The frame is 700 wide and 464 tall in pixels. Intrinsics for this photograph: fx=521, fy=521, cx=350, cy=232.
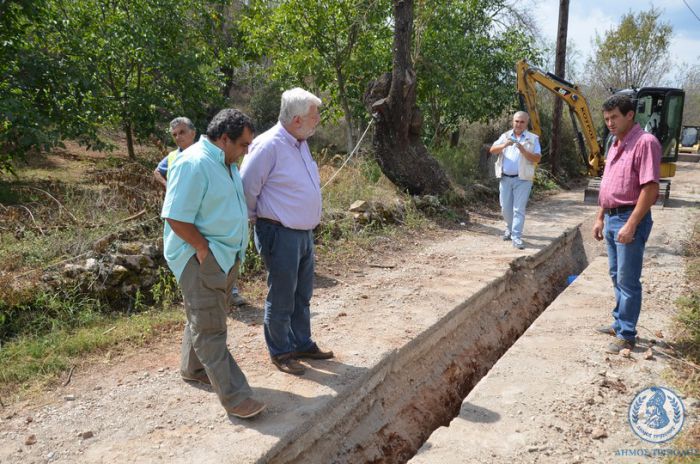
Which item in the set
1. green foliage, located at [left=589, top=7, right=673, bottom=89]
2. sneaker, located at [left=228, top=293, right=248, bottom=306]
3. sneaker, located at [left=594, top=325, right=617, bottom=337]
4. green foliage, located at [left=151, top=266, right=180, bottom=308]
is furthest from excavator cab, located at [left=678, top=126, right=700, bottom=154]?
green foliage, located at [left=151, top=266, right=180, bottom=308]

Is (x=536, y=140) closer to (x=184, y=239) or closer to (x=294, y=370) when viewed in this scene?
(x=294, y=370)

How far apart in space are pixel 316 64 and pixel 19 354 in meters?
9.12

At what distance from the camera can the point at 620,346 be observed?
4078 millimetres

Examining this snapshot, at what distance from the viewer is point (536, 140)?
6809 millimetres

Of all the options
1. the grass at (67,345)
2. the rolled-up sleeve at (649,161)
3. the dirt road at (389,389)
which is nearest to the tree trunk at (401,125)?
the dirt road at (389,389)

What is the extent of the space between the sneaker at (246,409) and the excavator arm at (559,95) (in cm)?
1095

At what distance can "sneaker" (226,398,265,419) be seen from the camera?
9.89ft

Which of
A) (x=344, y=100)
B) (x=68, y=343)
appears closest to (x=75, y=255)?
(x=68, y=343)

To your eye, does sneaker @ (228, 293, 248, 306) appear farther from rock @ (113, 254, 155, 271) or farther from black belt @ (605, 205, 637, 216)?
black belt @ (605, 205, 637, 216)

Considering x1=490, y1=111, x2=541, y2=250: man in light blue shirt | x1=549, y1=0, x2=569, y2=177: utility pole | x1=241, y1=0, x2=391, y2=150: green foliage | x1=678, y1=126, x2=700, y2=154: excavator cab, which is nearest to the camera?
x1=490, y1=111, x2=541, y2=250: man in light blue shirt

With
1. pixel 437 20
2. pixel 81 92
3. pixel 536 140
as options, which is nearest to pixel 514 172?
pixel 536 140

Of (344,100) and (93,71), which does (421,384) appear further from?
(344,100)

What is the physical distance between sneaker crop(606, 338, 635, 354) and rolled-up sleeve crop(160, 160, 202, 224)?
131 inches

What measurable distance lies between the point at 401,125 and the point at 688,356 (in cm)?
642
